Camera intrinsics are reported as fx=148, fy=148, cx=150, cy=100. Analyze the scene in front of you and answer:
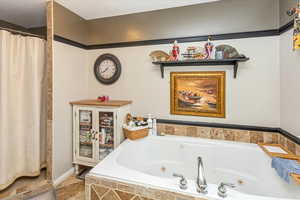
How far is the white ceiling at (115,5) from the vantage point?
2.02 metres

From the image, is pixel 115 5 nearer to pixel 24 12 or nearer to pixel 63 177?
pixel 24 12

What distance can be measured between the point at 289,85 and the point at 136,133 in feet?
6.02

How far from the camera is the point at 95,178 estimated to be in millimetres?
1229

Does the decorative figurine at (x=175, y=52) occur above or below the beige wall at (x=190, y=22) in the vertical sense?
below

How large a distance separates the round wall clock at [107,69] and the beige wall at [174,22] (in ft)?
0.96

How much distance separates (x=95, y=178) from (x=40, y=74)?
1.68 metres

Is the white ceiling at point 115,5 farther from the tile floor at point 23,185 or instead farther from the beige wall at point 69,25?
the tile floor at point 23,185

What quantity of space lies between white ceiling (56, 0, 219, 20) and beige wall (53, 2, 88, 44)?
81 mm

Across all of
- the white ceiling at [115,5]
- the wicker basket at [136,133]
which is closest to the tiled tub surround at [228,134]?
the wicker basket at [136,133]

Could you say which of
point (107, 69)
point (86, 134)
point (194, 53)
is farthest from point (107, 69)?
point (194, 53)

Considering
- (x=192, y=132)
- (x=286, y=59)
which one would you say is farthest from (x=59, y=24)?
(x=286, y=59)

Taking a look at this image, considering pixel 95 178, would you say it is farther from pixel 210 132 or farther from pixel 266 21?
pixel 266 21

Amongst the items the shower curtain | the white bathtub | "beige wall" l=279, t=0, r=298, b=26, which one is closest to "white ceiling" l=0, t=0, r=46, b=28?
the shower curtain

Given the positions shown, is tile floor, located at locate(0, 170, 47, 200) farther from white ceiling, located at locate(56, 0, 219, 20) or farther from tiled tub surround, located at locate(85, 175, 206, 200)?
white ceiling, located at locate(56, 0, 219, 20)
